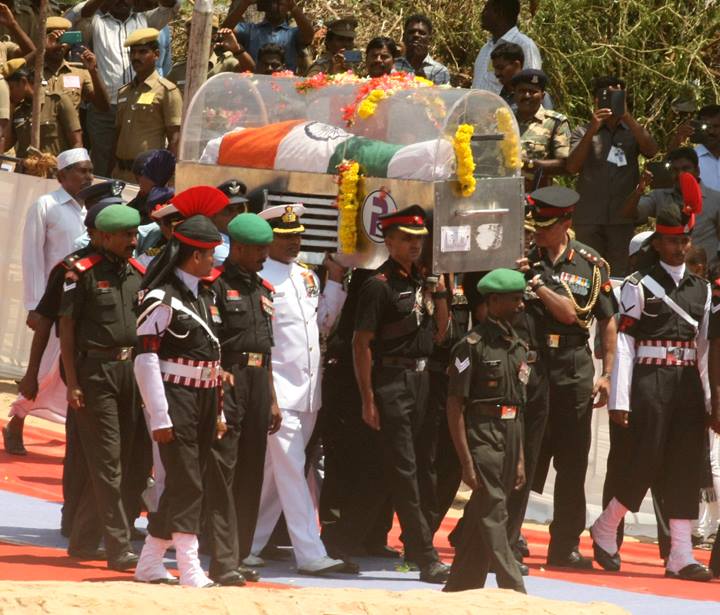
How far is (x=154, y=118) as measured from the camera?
51.2 ft

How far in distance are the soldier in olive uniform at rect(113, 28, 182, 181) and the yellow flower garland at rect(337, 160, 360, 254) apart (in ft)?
18.7

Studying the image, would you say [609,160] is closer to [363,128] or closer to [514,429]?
[363,128]

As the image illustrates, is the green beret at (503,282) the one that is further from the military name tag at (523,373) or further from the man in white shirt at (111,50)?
the man in white shirt at (111,50)

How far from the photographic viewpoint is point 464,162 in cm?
989

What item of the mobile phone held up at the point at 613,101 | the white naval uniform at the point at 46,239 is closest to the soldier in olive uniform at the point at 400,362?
the white naval uniform at the point at 46,239

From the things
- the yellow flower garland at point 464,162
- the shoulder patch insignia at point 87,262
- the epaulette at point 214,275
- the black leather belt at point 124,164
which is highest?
the black leather belt at point 124,164

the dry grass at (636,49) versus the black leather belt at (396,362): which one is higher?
the dry grass at (636,49)

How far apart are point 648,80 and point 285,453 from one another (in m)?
8.53

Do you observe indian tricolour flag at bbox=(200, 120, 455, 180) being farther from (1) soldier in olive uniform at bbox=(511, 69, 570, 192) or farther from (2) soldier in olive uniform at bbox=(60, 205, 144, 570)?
(1) soldier in olive uniform at bbox=(511, 69, 570, 192)

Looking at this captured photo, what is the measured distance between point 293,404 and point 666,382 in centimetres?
234

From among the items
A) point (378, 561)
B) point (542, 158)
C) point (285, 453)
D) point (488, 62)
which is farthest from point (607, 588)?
point (488, 62)

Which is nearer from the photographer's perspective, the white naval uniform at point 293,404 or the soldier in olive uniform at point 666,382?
the white naval uniform at point 293,404

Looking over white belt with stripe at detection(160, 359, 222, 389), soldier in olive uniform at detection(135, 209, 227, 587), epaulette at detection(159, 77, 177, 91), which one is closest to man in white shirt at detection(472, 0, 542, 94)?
epaulette at detection(159, 77, 177, 91)

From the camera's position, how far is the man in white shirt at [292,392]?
9.57 meters
